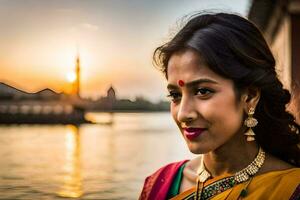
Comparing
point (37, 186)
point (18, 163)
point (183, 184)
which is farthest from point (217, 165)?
point (18, 163)

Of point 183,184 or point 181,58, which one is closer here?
point 181,58

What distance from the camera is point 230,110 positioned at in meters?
1.95

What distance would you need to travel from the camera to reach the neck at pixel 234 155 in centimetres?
207

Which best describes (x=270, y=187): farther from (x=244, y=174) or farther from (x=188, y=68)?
(x=188, y=68)

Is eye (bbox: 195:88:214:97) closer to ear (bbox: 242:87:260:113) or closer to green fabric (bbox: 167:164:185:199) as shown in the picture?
ear (bbox: 242:87:260:113)

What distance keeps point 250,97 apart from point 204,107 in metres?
0.19

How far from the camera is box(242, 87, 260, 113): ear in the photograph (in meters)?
2.02

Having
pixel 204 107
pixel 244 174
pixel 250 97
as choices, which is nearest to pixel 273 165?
pixel 244 174

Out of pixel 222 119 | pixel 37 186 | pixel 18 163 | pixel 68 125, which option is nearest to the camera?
pixel 222 119

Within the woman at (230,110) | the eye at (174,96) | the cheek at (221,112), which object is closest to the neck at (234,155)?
the woman at (230,110)

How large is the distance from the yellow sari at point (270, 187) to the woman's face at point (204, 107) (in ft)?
0.54

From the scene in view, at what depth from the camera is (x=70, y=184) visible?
13156 millimetres

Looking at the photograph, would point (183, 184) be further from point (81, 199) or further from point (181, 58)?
point (81, 199)

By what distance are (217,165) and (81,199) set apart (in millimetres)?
8598
